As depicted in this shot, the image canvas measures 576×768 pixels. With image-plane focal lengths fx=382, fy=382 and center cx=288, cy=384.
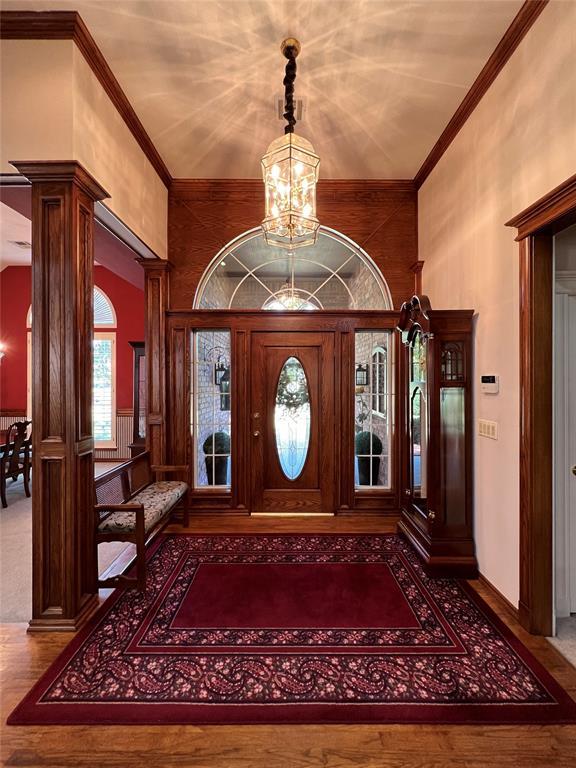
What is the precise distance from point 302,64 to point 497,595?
3.81m

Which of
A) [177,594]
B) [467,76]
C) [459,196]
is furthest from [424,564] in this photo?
[467,76]

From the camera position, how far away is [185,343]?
4.16 meters

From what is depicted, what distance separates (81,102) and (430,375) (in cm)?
295

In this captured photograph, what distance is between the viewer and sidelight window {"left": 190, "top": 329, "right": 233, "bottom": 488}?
4.24 meters

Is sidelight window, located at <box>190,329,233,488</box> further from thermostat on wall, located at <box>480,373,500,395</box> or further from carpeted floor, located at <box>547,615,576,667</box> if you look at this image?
carpeted floor, located at <box>547,615,576,667</box>

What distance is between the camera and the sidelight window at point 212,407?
13.9 ft

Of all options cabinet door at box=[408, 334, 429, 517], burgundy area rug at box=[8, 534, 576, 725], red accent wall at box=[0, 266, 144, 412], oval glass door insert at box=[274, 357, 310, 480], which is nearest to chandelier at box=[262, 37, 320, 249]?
cabinet door at box=[408, 334, 429, 517]

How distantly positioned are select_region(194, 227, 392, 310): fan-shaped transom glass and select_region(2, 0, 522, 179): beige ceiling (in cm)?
95

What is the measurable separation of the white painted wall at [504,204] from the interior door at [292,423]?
160 centimetres

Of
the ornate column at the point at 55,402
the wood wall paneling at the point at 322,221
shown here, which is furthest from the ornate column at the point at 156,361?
the ornate column at the point at 55,402

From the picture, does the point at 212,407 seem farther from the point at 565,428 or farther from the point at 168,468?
the point at 565,428

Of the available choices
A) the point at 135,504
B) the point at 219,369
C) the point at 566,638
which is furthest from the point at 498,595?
the point at 219,369

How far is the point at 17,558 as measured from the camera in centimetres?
329

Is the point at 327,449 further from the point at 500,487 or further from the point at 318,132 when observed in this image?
the point at 318,132
